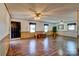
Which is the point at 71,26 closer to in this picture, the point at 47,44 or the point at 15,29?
the point at 47,44

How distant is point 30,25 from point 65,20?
5.15 feet

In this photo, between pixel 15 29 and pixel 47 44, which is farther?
pixel 15 29

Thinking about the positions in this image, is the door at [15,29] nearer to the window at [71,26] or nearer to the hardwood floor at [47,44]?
the hardwood floor at [47,44]

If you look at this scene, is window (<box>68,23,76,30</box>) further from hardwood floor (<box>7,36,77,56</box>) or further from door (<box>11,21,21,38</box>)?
door (<box>11,21,21,38</box>)

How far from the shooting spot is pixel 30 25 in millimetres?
5230

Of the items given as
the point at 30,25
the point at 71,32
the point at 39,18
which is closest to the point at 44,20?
the point at 39,18

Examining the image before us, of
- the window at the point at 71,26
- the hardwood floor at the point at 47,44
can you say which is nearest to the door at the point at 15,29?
the hardwood floor at the point at 47,44

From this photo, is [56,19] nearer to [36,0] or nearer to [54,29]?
[54,29]

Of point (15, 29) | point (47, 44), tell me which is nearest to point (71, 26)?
point (47, 44)

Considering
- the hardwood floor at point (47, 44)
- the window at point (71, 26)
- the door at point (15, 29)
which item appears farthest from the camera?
the door at point (15, 29)

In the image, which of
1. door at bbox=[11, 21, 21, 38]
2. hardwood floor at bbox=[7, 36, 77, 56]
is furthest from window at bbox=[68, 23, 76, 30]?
door at bbox=[11, 21, 21, 38]

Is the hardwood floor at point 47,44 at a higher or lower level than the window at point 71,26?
lower

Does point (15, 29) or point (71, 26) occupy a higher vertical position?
point (71, 26)

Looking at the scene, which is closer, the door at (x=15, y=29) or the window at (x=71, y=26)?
the window at (x=71, y=26)
